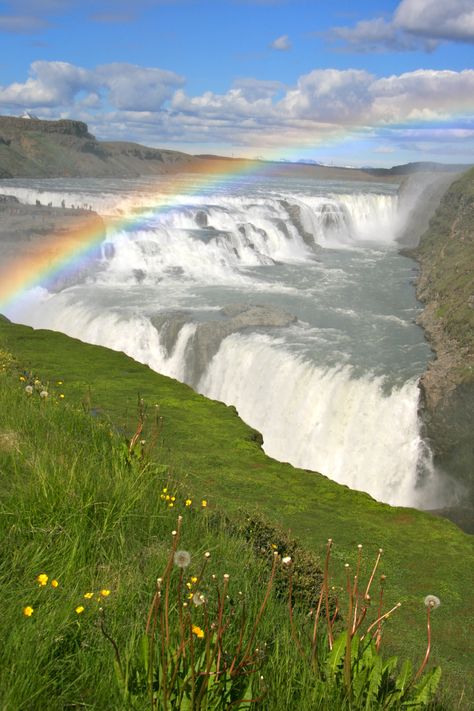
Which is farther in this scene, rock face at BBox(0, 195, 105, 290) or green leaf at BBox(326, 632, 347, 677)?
rock face at BBox(0, 195, 105, 290)

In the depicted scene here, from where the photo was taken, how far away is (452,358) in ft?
67.8

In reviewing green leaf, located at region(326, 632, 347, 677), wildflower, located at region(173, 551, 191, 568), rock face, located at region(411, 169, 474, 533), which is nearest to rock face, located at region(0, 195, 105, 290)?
rock face, located at region(411, 169, 474, 533)

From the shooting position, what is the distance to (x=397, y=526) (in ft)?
29.1

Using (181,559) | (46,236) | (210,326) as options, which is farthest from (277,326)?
(181,559)

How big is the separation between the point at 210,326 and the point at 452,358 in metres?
7.61

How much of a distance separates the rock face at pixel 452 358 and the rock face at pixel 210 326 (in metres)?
5.33

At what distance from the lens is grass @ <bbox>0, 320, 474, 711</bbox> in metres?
3.50

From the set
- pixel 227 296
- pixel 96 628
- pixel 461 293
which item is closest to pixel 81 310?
pixel 227 296

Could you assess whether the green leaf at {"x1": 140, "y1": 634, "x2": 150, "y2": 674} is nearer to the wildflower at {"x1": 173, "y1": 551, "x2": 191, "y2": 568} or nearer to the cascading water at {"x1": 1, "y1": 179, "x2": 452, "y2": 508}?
the wildflower at {"x1": 173, "y1": 551, "x2": 191, "y2": 568}

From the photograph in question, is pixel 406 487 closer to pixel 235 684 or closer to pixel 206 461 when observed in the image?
pixel 206 461

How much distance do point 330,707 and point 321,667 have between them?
0.27 m

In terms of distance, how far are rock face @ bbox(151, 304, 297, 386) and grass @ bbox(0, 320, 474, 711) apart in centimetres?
1146

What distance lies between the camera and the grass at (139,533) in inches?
138

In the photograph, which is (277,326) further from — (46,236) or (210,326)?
(46,236)
